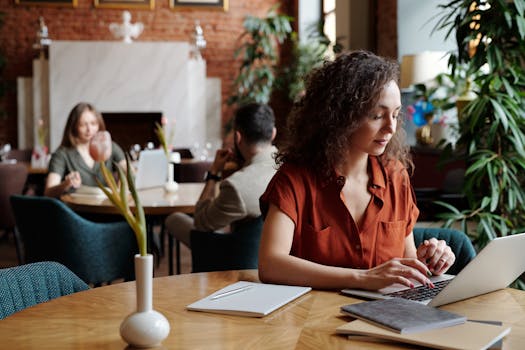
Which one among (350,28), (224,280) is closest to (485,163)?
(224,280)

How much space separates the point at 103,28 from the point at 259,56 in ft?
7.59

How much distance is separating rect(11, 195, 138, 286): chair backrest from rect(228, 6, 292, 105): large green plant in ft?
20.1

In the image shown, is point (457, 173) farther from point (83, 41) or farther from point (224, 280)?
point (83, 41)

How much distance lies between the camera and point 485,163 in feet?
11.2

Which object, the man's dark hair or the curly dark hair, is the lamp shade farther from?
the curly dark hair

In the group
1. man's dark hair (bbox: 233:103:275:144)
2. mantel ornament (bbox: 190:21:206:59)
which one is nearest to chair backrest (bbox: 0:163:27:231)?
man's dark hair (bbox: 233:103:275:144)

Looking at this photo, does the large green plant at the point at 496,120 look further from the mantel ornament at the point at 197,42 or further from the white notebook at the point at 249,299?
the mantel ornament at the point at 197,42

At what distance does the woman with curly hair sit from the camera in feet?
6.58

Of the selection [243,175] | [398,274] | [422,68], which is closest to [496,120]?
A: [243,175]

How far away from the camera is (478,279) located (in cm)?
166

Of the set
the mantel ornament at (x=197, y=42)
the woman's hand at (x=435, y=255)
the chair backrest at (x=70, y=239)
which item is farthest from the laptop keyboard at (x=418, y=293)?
the mantel ornament at (x=197, y=42)

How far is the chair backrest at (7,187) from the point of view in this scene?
555cm

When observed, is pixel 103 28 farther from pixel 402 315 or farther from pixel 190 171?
pixel 402 315

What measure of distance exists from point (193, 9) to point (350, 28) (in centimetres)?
358
